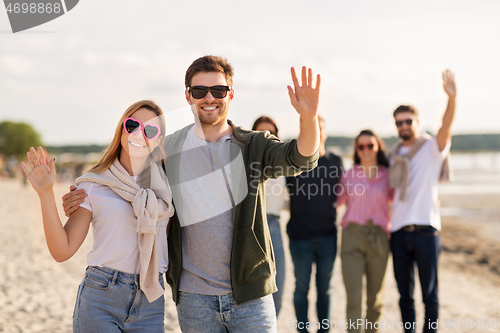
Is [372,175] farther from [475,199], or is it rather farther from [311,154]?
[475,199]

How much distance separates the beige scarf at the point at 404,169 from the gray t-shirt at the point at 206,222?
262 centimetres

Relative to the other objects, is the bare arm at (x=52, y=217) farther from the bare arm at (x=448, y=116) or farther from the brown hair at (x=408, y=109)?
the bare arm at (x=448, y=116)

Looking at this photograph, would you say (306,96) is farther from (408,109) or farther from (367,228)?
(408,109)

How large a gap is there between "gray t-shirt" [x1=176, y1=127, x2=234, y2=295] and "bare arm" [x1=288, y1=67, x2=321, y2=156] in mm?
607

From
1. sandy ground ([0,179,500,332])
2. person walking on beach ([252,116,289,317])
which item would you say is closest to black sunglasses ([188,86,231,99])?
person walking on beach ([252,116,289,317])

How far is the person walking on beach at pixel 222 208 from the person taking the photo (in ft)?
8.76

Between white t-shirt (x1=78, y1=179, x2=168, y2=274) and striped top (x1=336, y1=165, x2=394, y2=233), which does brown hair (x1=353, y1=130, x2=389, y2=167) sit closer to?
striped top (x1=336, y1=165, x2=394, y2=233)

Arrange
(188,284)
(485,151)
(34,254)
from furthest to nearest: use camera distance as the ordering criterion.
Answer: (485,151)
(34,254)
(188,284)

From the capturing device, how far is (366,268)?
4676 millimetres

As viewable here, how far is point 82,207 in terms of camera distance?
2.61 metres

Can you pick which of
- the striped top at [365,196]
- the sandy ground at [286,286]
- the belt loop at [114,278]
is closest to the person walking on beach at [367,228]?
the striped top at [365,196]

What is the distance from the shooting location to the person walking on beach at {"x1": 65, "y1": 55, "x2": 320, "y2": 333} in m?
2.67

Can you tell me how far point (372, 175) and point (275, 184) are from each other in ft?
3.84

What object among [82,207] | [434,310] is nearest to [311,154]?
[82,207]
